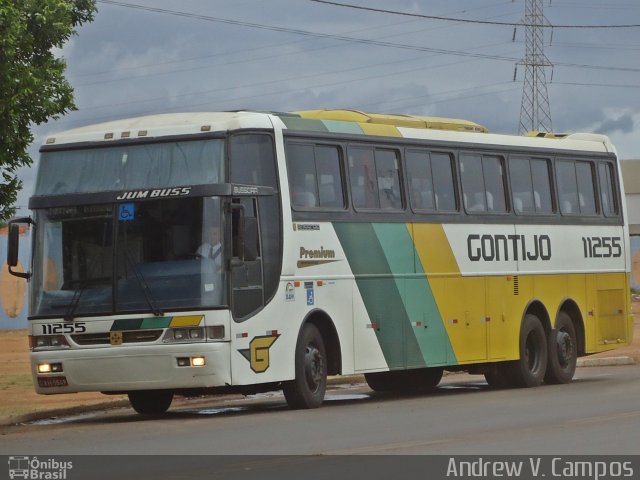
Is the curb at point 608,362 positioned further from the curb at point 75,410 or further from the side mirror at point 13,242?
the side mirror at point 13,242

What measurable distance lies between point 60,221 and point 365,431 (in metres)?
5.31

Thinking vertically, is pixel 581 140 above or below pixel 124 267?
above

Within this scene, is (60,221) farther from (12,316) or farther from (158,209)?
(12,316)

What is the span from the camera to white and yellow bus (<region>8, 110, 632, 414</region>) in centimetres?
1864

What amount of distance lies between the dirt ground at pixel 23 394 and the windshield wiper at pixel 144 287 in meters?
2.95

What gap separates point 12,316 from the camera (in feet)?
166

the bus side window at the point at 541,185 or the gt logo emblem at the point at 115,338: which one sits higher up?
the bus side window at the point at 541,185

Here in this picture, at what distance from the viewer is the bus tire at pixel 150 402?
20453 millimetres

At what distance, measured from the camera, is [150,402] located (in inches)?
810

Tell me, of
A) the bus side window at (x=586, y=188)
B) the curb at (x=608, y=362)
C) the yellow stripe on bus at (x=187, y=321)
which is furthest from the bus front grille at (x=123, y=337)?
the curb at (x=608, y=362)

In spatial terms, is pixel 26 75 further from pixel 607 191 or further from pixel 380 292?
pixel 607 191
